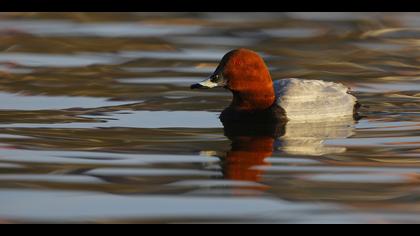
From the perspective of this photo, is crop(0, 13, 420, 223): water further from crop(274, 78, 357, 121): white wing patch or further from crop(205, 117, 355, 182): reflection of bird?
crop(274, 78, 357, 121): white wing patch

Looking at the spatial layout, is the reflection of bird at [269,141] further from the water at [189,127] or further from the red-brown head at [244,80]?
the red-brown head at [244,80]

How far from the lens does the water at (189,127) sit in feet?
21.2

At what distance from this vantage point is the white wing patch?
31.4 ft

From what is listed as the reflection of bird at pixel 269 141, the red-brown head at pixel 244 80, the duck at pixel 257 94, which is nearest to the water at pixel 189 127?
the reflection of bird at pixel 269 141

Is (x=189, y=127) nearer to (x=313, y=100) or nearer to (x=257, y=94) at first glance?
(x=257, y=94)

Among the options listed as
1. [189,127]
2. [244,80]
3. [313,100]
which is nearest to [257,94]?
[244,80]

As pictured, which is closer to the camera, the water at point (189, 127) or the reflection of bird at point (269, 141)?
the water at point (189, 127)

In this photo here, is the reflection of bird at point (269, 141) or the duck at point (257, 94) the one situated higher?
the duck at point (257, 94)

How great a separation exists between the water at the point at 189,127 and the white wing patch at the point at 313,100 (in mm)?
187

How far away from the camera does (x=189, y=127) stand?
9.14 metres

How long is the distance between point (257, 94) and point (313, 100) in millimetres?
522

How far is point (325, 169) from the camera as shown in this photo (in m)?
7.39

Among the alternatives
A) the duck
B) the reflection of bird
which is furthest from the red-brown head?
the reflection of bird

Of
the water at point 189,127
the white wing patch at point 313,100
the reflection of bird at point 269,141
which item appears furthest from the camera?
the white wing patch at point 313,100
